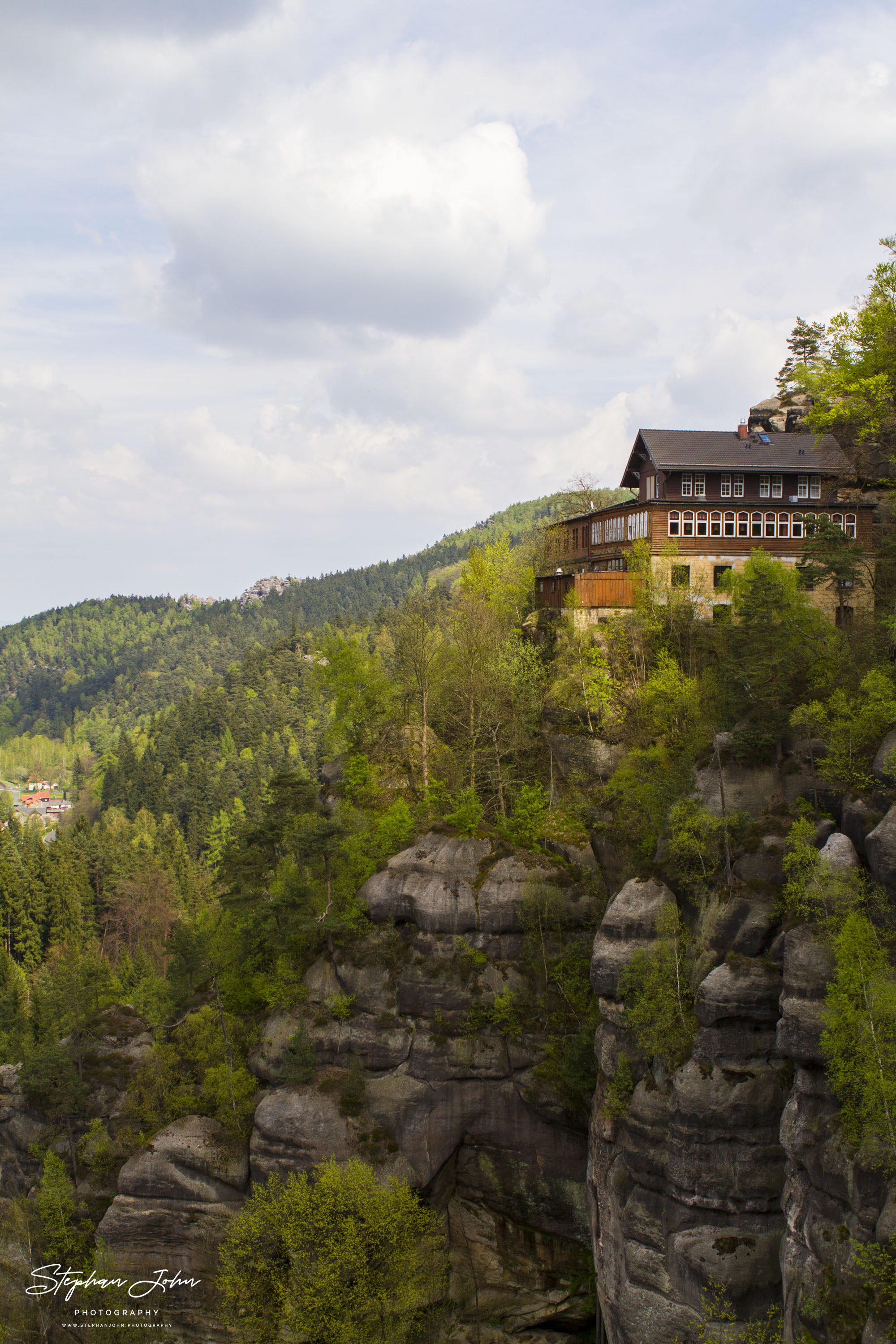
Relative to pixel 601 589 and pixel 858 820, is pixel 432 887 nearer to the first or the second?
pixel 601 589

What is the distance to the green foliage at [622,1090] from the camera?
35.2m

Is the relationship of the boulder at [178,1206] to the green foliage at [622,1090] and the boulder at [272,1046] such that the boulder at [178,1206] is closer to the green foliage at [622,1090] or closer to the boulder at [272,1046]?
the boulder at [272,1046]

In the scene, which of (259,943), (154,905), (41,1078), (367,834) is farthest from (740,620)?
(154,905)

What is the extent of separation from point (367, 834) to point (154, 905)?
58879mm

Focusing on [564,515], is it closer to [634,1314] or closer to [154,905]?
[634,1314]

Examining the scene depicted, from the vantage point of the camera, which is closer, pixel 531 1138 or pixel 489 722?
pixel 531 1138

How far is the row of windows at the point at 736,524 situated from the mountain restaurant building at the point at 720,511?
1.8 inches

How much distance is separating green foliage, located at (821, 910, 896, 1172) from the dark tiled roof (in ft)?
108

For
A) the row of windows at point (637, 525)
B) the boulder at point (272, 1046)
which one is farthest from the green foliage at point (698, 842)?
the row of windows at point (637, 525)

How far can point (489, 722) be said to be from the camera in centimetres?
5194

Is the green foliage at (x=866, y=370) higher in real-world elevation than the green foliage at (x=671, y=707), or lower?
higher

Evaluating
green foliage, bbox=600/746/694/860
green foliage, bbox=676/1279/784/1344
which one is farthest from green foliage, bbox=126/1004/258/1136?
green foliage, bbox=676/1279/784/1344

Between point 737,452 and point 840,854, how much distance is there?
3278 centimetres

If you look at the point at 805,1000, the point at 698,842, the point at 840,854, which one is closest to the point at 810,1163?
the point at 805,1000
